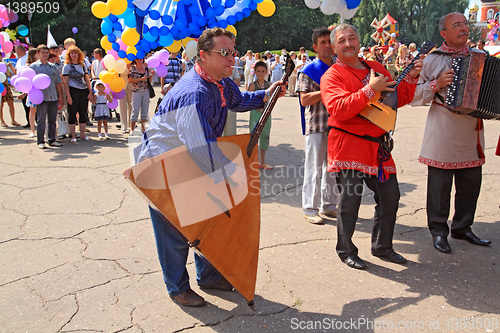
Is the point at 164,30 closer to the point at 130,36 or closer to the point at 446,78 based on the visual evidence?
the point at 130,36

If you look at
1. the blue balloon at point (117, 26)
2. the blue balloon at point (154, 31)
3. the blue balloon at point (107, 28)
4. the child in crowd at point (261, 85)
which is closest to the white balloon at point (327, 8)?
the child in crowd at point (261, 85)

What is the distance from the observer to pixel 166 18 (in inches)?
213

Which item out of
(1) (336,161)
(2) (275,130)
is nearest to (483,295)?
(1) (336,161)

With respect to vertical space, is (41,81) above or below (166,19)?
below

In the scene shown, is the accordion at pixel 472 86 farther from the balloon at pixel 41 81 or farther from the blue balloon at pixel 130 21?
the balloon at pixel 41 81

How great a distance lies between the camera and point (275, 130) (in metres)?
10.2

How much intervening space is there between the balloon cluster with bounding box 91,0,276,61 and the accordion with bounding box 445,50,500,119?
3.04 meters

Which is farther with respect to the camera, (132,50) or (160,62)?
(160,62)

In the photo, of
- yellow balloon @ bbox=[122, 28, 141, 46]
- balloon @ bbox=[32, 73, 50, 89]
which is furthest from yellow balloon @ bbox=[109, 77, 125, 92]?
yellow balloon @ bbox=[122, 28, 141, 46]

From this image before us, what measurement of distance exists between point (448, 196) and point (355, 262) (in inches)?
47.5

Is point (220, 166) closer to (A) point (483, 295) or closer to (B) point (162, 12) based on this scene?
(A) point (483, 295)

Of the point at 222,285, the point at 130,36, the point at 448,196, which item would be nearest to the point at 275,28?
the point at 130,36

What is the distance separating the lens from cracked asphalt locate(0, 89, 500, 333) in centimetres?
300

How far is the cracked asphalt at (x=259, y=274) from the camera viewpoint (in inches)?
118
